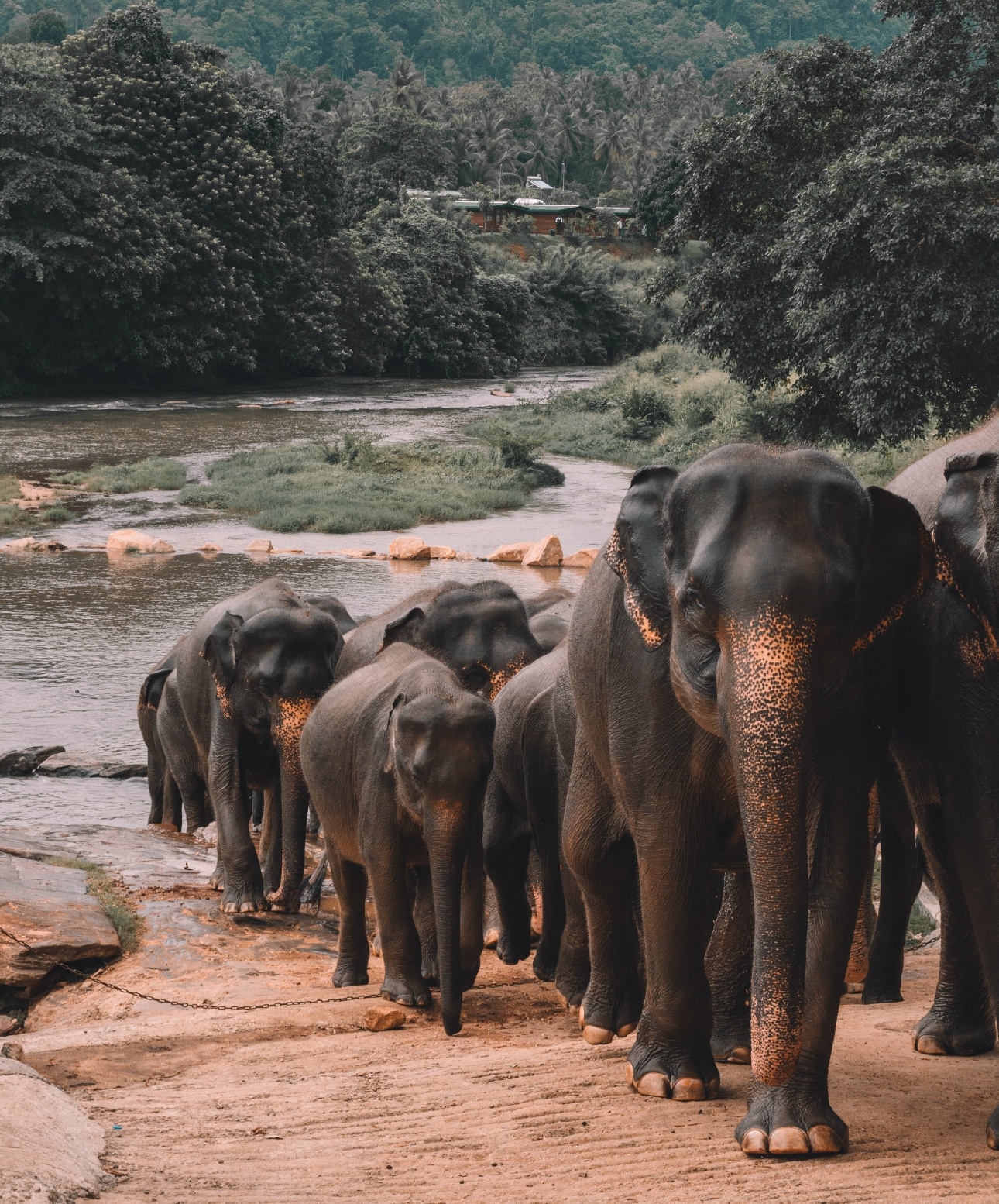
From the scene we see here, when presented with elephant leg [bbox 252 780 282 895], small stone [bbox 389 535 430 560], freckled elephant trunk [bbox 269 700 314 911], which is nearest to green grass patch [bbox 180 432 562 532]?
small stone [bbox 389 535 430 560]

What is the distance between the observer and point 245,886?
26.7 feet

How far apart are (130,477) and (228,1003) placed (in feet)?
79.0

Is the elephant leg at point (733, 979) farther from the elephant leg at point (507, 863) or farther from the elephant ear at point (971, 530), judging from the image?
the elephant leg at point (507, 863)

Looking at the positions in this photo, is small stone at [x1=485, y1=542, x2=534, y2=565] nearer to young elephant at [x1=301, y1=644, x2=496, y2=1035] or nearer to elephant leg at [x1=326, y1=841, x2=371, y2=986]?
young elephant at [x1=301, y1=644, x2=496, y2=1035]

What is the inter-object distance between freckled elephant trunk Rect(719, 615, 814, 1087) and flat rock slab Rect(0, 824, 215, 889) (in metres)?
5.67

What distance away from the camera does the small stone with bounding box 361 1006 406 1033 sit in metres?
5.88

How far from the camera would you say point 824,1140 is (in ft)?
12.7

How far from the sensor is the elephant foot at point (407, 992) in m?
6.18

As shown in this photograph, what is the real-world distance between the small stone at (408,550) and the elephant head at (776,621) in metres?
18.6

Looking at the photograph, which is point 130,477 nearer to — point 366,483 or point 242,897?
point 366,483

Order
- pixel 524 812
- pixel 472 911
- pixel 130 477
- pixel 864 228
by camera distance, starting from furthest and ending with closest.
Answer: pixel 130 477, pixel 864 228, pixel 524 812, pixel 472 911

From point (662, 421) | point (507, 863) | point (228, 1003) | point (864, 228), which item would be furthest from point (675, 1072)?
point (662, 421)

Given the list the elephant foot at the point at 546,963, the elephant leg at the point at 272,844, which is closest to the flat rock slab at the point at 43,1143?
the elephant foot at the point at 546,963

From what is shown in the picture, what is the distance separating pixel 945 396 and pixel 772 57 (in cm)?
736
